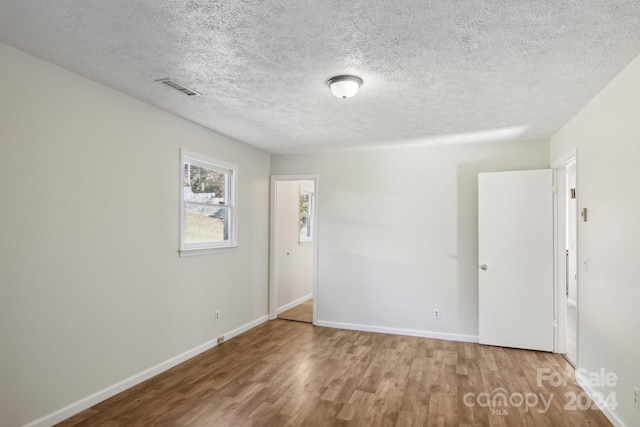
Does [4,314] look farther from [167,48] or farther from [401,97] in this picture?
[401,97]

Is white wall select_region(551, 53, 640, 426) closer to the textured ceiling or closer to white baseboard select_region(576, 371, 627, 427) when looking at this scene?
white baseboard select_region(576, 371, 627, 427)

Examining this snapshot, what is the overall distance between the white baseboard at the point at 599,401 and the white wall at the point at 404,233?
4.45ft

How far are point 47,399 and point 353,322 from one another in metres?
3.41

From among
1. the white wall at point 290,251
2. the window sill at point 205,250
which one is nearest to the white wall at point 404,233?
the white wall at point 290,251

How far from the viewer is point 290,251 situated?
593 centimetres

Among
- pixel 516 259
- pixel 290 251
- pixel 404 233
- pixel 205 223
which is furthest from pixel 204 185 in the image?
pixel 516 259

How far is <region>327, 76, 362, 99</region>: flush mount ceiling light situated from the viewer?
8.29 ft

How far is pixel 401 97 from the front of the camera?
2.96m

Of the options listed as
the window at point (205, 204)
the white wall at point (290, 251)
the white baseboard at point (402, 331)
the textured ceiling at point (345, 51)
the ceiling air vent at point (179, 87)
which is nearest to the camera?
the textured ceiling at point (345, 51)

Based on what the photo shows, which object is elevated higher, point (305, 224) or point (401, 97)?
point (401, 97)

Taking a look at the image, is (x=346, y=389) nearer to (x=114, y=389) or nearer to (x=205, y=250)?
(x=114, y=389)

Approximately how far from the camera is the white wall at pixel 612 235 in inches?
87.6

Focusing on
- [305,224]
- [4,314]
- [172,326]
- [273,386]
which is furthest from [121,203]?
[305,224]

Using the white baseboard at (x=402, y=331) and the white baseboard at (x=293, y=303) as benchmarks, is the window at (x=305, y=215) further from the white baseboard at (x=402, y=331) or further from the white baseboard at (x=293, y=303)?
the white baseboard at (x=402, y=331)
